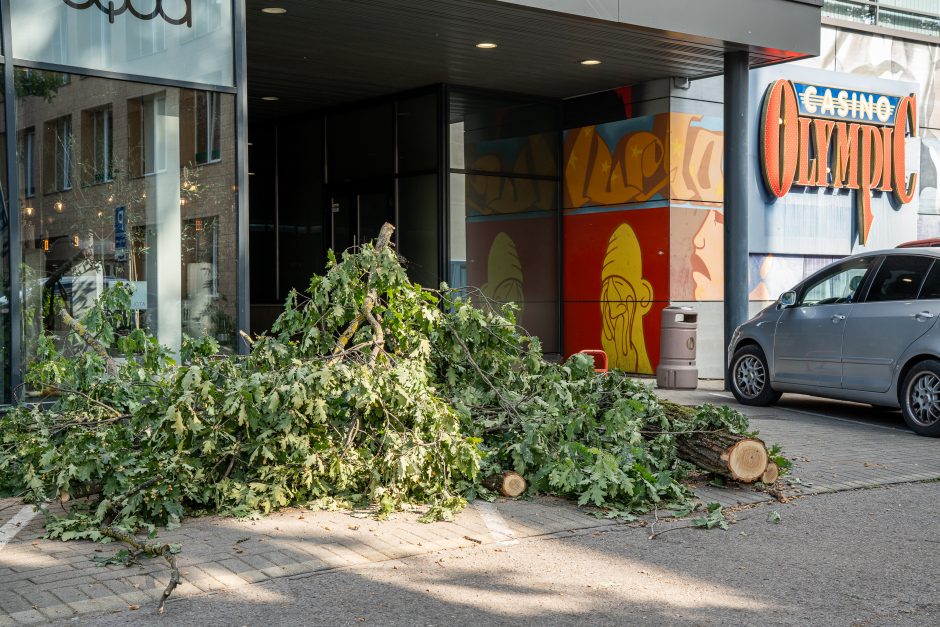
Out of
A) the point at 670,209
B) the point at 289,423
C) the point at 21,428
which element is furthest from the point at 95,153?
the point at 670,209

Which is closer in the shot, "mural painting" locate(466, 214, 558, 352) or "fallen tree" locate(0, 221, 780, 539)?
"fallen tree" locate(0, 221, 780, 539)

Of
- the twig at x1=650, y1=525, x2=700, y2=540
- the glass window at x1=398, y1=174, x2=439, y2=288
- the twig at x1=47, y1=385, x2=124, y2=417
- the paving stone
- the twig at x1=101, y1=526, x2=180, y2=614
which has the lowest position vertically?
the twig at x1=650, y1=525, x2=700, y2=540

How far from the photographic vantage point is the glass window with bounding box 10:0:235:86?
29.9 feet

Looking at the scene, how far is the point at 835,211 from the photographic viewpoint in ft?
56.7

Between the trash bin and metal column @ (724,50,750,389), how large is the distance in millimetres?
532

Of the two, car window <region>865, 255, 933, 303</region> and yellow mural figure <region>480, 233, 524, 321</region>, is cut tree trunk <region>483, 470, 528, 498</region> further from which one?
yellow mural figure <region>480, 233, 524, 321</region>

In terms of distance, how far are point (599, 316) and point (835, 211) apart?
4404 millimetres

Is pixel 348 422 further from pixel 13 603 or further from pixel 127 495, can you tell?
pixel 13 603

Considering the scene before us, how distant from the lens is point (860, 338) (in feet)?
35.7

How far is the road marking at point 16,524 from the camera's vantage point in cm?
603

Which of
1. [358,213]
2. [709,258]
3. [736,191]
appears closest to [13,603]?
[736,191]

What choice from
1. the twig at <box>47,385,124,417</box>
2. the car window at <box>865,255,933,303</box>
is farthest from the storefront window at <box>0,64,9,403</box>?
the car window at <box>865,255,933,303</box>

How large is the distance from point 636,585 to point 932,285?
21.2ft

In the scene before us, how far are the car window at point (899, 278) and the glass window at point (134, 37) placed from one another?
6.95m
